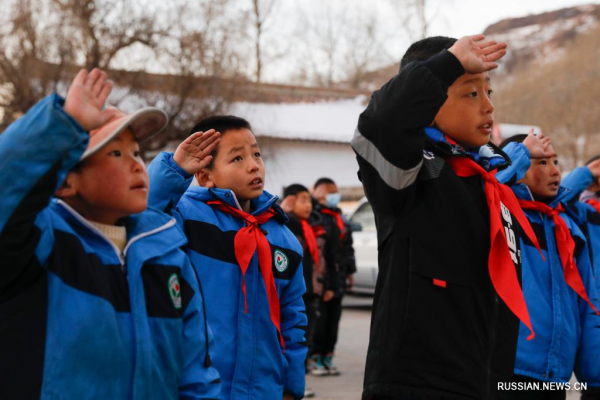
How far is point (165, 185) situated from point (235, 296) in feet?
1.90

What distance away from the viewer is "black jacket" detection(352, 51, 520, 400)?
101 inches

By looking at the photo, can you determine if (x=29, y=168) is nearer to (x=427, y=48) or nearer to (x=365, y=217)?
(x=427, y=48)

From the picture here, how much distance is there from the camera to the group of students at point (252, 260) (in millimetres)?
2027

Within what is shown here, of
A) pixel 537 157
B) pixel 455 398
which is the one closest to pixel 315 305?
pixel 537 157

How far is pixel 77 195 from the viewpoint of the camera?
2258 mm

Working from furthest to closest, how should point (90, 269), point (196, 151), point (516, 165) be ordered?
point (516, 165) → point (196, 151) → point (90, 269)

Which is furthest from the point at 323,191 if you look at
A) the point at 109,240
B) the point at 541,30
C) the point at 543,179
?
the point at 541,30

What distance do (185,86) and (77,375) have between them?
14023 millimetres

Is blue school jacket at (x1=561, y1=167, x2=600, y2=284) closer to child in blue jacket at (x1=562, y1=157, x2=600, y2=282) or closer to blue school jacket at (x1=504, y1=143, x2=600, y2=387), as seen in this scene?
child in blue jacket at (x1=562, y1=157, x2=600, y2=282)

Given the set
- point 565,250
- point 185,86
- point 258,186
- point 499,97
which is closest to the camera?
point 258,186

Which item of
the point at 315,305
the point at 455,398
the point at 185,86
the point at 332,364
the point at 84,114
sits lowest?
the point at 332,364

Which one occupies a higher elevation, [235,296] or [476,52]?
[476,52]

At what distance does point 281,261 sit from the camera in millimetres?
3549

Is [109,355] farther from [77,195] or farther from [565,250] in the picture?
[565,250]
